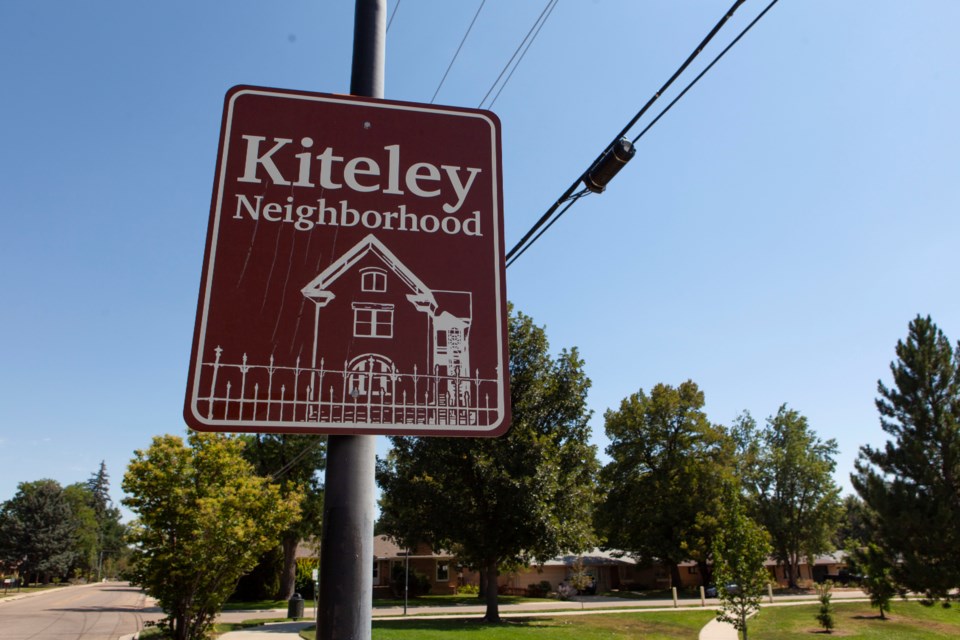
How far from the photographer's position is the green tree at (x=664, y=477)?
45.0 metres

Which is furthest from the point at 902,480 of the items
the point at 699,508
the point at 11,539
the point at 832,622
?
the point at 11,539

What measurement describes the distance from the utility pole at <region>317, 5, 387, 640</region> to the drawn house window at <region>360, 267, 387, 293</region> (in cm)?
51

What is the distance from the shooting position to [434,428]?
80.6 inches

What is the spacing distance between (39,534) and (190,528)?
3258 inches

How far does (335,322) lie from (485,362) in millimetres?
524

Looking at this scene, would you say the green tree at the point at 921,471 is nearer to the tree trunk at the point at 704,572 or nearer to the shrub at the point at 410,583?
the tree trunk at the point at 704,572

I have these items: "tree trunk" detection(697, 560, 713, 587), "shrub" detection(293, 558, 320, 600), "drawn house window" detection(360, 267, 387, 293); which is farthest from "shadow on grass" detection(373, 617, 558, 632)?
"tree trunk" detection(697, 560, 713, 587)

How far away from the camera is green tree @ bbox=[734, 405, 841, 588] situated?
53.9m

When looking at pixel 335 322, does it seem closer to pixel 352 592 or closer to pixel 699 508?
pixel 352 592

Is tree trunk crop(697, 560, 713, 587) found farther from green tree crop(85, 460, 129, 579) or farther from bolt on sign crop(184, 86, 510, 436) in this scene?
green tree crop(85, 460, 129, 579)

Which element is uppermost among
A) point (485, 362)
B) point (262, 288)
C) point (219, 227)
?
point (219, 227)

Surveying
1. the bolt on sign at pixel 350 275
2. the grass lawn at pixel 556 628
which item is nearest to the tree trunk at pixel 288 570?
the grass lawn at pixel 556 628

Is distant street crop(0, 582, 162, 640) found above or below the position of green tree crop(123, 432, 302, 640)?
below

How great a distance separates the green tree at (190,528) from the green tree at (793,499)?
46458mm
